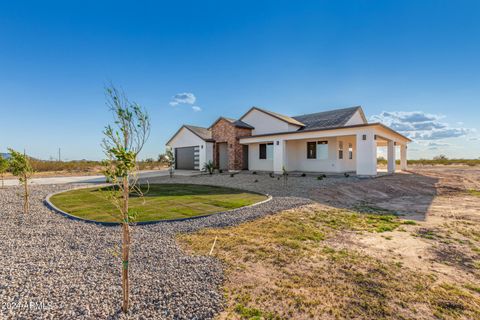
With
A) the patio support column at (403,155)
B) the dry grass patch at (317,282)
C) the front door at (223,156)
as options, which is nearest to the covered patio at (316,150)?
the front door at (223,156)

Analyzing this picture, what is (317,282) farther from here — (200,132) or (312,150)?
(200,132)

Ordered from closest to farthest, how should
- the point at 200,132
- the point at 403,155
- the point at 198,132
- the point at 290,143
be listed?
the point at 290,143 < the point at 403,155 < the point at 198,132 < the point at 200,132

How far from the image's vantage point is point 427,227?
5.59m

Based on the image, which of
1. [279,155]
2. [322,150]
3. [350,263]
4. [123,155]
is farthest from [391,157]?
[123,155]

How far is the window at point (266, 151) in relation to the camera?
19875 mm

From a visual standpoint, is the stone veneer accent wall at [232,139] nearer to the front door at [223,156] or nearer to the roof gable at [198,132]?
the front door at [223,156]

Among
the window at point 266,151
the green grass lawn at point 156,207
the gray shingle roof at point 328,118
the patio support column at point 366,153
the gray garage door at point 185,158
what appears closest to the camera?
the green grass lawn at point 156,207

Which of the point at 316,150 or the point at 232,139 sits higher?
the point at 232,139

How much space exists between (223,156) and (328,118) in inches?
418

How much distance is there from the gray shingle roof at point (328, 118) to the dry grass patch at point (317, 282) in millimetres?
15468

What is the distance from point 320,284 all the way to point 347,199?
717 centimetres

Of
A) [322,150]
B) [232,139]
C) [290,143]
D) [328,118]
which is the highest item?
[328,118]

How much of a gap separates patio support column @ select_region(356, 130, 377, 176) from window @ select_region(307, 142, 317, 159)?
4.15 metres

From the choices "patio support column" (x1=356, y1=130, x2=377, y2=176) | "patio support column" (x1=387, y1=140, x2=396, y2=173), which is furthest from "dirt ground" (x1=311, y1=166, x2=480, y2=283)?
"patio support column" (x1=387, y1=140, x2=396, y2=173)
